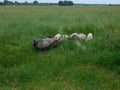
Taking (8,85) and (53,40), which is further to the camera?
(53,40)

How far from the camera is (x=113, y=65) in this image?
7.22 meters

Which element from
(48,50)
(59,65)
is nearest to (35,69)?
(59,65)

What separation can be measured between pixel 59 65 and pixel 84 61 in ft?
2.39

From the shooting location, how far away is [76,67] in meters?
7.23

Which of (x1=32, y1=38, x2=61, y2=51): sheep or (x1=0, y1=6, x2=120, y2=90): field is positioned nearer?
(x1=0, y1=6, x2=120, y2=90): field

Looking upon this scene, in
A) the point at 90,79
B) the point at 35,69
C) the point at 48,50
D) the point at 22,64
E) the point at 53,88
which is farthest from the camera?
the point at 48,50

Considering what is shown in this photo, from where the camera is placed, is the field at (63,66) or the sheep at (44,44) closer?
the field at (63,66)

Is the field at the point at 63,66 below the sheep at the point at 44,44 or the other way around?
below

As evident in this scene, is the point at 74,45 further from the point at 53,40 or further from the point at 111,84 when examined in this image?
the point at 111,84

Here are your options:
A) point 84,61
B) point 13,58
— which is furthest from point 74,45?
point 13,58

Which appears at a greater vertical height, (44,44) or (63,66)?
(44,44)

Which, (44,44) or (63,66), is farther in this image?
(44,44)

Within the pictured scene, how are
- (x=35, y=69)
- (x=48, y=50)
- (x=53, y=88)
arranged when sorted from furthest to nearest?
(x=48, y=50) → (x=35, y=69) → (x=53, y=88)

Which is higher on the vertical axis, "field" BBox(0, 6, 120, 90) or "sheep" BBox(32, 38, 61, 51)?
"sheep" BBox(32, 38, 61, 51)
